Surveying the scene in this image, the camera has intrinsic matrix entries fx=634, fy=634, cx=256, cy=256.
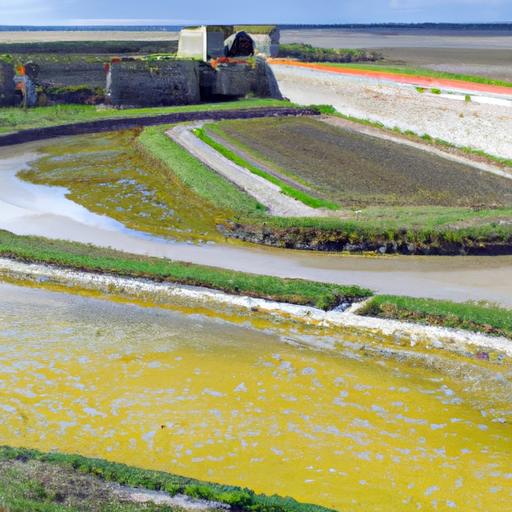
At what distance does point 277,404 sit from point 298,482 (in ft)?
4.03

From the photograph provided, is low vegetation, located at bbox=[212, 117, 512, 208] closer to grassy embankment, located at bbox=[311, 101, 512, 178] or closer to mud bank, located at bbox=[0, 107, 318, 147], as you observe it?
grassy embankment, located at bbox=[311, 101, 512, 178]

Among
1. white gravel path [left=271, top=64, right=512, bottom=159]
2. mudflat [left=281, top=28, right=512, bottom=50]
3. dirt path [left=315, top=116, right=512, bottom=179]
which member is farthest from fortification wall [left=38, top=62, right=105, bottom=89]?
mudflat [left=281, top=28, right=512, bottom=50]

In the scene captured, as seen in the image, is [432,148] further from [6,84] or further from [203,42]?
[6,84]

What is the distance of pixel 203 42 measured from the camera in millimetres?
29125

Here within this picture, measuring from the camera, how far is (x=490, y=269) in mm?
9953

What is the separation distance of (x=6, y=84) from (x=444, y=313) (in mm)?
20427

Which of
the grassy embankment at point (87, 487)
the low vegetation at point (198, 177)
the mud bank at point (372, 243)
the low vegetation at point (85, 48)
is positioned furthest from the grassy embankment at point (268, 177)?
the low vegetation at point (85, 48)

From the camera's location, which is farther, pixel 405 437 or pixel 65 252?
pixel 65 252

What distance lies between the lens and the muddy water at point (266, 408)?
214 inches

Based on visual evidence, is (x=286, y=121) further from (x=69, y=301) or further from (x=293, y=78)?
(x=69, y=301)

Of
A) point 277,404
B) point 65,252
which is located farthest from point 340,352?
point 65,252

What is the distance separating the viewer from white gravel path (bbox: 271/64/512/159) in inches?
629

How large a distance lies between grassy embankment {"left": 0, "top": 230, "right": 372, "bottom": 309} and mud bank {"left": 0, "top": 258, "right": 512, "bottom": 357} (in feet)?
0.52

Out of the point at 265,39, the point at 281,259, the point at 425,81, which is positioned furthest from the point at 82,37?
the point at 281,259
